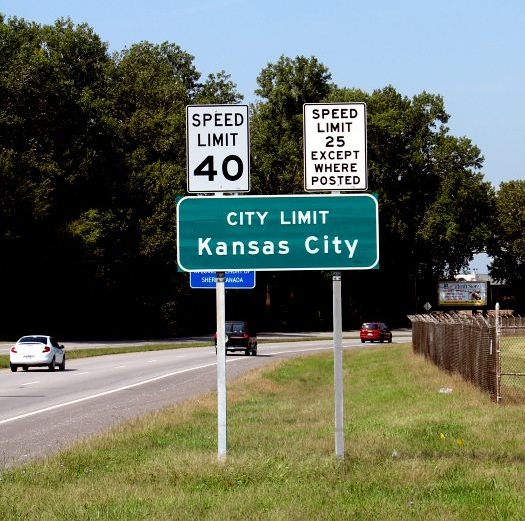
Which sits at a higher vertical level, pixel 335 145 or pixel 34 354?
pixel 335 145

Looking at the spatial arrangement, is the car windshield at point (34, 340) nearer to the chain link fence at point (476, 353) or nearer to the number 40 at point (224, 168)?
the chain link fence at point (476, 353)

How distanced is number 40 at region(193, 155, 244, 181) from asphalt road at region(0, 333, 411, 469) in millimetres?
4410

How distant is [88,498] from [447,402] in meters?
12.8

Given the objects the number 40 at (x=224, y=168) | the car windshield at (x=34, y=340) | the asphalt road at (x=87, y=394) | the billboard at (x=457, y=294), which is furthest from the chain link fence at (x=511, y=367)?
the billboard at (x=457, y=294)

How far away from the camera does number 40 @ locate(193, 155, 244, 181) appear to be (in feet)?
43.6

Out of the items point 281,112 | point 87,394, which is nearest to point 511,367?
point 87,394

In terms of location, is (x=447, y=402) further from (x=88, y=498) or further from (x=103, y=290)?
(x=103, y=290)

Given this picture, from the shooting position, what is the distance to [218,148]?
13.3 meters

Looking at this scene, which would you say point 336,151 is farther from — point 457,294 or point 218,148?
point 457,294

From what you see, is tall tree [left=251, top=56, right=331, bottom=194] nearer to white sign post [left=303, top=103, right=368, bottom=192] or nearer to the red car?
the red car

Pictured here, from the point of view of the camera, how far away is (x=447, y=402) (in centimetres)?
2247

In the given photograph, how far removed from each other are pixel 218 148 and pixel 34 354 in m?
32.1

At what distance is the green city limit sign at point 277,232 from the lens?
43.3 ft

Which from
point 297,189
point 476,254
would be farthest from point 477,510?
point 476,254
